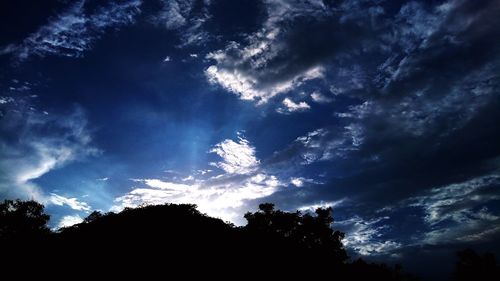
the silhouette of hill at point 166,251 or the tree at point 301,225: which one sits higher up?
the tree at point 301,225

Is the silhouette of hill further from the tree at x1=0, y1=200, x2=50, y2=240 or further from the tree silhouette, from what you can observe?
the tree at x1=0, y1=200, x2=50, y2=240

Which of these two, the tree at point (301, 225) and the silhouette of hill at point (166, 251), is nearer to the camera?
the silhouette of hill at point (166, 251)

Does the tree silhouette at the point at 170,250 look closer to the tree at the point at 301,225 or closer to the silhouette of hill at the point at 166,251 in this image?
the silhouette of hill at the point at 166,251

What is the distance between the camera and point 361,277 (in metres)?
32.6

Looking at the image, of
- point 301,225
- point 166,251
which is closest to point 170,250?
point 166,251

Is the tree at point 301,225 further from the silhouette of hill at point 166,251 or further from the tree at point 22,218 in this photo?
the tree at point 22,218

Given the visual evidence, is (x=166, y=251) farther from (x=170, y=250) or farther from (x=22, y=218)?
(x=22, y=218)

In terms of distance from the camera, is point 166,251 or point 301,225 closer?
point 166,251

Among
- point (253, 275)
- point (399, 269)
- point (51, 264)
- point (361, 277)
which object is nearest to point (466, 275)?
point (399, 269)

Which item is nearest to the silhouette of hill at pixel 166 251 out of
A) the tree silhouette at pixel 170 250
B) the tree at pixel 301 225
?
the tree silhouette at pixel 170 250

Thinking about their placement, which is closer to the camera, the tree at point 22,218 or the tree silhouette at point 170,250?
the tree silhouette at point 170,250

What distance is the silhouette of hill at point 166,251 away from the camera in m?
24.0

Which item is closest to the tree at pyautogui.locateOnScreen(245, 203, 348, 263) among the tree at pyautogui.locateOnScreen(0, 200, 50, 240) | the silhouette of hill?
the silhouette of hill

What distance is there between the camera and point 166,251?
85.1 ft
